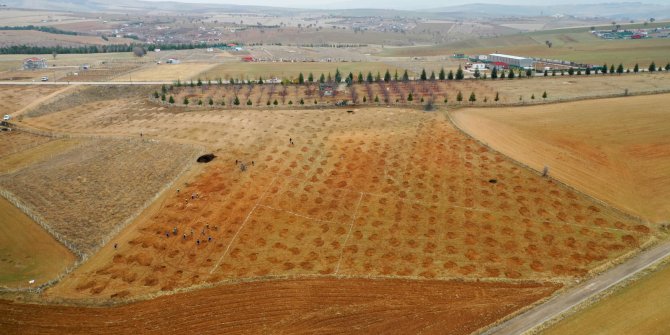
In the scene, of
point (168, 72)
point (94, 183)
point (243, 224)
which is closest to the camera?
point (243, 224)

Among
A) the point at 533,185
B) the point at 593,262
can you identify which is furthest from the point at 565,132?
the point at 593,262

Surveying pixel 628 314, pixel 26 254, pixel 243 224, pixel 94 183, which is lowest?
pixel 26 254

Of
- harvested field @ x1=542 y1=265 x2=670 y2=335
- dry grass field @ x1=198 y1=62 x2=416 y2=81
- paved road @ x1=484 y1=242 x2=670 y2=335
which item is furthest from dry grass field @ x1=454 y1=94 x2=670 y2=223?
dry grass field @ x1=198 y1=62 x2=416 y2=81

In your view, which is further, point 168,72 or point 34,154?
point 168,72

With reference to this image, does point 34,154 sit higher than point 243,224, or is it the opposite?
point 34,154

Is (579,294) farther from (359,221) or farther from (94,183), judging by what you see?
(94,183)

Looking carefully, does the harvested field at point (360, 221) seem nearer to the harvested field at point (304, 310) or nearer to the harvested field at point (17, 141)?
the harvested field at point (304, 310)

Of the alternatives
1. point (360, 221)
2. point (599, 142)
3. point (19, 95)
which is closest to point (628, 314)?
point (360, 221)

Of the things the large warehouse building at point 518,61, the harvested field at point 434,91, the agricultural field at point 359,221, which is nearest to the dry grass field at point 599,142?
the agricultural field at point 359,221
